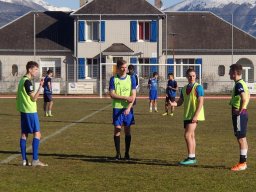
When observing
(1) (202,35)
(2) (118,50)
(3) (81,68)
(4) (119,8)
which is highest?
(4) (119,8)

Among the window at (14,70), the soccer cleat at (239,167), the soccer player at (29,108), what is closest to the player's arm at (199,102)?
the soccer cleat at (239,167)

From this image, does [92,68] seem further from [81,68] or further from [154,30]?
[154,30]

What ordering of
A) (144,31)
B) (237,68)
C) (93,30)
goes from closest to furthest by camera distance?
(237,68) → (93,30) → (144,31)

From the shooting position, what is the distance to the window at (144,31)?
63844 mm

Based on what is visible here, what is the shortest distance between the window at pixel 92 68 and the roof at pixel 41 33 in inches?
104

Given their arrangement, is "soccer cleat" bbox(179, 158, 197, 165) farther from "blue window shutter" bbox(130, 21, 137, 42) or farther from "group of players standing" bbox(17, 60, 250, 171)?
"blue window shutter" bbox(130, 21, 137, 42)

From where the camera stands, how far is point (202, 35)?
227 ft

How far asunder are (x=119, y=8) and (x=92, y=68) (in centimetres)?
561

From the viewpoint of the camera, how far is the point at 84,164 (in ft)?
44.2

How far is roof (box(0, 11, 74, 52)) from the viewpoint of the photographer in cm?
6638

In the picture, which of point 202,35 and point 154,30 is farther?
point 202,35

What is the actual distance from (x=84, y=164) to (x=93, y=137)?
568 cm

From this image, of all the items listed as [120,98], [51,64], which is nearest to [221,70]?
[51,64]

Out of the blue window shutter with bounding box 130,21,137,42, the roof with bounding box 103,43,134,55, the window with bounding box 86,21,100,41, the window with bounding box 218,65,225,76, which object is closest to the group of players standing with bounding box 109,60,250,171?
the roof with bounding box 103,43,134,55
